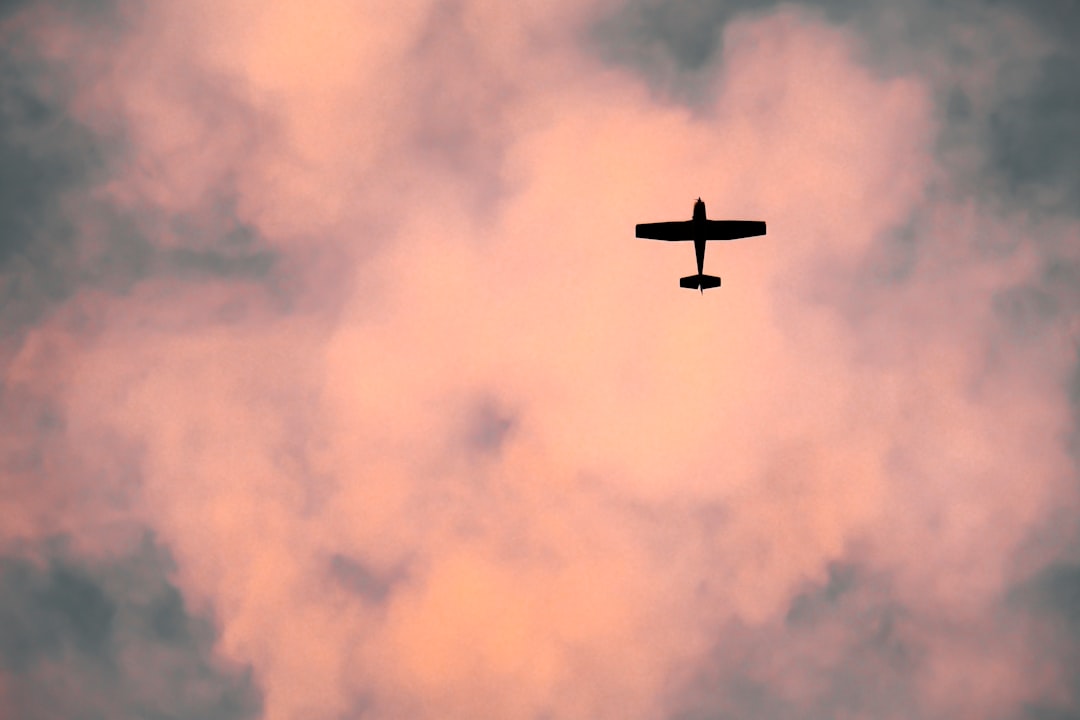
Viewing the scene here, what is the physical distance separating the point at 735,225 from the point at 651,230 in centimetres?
1039

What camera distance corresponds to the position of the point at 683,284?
111312mm

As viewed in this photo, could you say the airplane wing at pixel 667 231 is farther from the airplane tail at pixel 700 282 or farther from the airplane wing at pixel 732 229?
the airplane tail at pixel 700 282

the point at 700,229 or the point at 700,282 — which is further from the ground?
the point at 700,229

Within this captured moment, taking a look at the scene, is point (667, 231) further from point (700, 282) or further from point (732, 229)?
point (700, 282)

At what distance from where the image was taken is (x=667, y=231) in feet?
333

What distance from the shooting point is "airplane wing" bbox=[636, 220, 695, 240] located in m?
101

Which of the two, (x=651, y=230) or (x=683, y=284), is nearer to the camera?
(x=651, y=230)

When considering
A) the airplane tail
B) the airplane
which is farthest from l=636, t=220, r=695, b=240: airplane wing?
the airplane tail

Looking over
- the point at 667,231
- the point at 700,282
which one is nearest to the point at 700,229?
the point at 667,231

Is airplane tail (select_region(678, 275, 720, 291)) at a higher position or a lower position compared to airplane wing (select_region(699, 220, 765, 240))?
lower

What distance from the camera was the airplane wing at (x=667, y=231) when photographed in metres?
101

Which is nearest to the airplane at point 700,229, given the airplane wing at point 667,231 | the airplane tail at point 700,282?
the airplane wing at point 667,231

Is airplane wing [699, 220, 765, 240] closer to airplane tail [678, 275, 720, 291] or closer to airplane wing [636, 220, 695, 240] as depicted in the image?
airplane wing [636, 220, 695, 240]

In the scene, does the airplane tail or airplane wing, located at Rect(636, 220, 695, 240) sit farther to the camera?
the airplane tail
